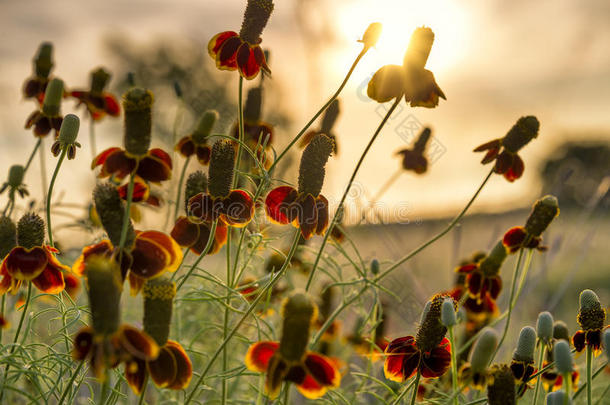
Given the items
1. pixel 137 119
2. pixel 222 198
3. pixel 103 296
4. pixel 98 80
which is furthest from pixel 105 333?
pixel 98 80

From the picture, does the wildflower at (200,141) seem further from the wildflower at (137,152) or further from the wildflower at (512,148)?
the wildflower at (512,148)

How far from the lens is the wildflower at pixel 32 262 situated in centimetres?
92

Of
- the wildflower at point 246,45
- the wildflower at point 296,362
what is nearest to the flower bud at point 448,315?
the wildflower at point 296,362

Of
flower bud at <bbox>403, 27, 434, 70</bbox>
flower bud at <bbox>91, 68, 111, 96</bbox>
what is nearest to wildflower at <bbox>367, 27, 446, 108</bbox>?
flower bud at <bbox>403, 27, 434, 70</bbox>

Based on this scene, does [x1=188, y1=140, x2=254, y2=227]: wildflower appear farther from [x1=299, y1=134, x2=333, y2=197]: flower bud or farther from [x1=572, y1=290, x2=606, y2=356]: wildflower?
[x1=572, y1=290, x2=606, y2=356]: wildflower

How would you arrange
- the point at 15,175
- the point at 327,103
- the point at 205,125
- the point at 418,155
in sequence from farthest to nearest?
1. the point at 418,155
2. the point at 205,125
3. the point at 15,175
4. the point at 327,103

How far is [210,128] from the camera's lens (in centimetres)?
134

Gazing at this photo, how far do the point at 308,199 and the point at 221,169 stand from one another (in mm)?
155

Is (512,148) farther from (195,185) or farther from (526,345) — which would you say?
(195,185)

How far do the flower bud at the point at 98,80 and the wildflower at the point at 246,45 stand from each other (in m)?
0.77

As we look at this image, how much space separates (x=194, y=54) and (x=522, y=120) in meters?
4.50

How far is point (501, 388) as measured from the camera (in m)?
0.76

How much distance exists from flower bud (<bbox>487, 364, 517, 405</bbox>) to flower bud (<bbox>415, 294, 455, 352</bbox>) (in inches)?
5.4

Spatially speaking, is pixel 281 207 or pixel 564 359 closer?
pixel 564 359
